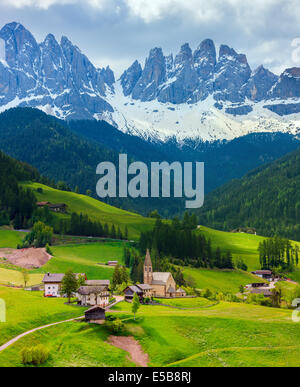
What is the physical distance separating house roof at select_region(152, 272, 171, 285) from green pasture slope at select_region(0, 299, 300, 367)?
32995 mm

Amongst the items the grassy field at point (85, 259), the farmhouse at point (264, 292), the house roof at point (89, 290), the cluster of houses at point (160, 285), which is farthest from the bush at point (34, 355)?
A: the farmhouse at point (264, 292)

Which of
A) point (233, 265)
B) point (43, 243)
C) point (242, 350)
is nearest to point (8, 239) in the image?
point (43, 243)

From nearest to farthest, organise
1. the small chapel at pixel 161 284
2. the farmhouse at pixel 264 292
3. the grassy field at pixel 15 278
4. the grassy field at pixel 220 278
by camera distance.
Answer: the grassy field at pixel 15 278
the small chapel at pixel 161 284
the farmhouse at pixel 264 292
the grassy field at pixel 220 278

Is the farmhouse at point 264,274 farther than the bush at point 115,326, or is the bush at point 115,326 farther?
the farmhouse at point 264,274

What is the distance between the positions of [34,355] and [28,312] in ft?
69.1

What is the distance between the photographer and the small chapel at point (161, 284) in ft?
442

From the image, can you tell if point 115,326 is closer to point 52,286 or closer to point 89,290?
point 89,290

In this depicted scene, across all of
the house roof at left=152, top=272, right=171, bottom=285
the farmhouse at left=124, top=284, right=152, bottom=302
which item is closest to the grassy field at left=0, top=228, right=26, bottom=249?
the house roof at left=152, top=272, right=171, bottom=285

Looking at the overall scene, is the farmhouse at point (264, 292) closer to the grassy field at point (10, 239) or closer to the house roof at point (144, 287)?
the house roof at point (144, 287)

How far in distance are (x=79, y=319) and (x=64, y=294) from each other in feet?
92.0

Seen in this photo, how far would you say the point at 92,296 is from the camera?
107250 millimetres

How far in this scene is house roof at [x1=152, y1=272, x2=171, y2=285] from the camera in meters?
136

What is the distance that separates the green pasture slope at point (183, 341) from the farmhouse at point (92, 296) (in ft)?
29.2

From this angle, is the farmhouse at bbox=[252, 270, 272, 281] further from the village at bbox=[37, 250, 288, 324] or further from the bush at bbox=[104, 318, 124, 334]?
the bush at bbox=[104, 318, 124, 334]
